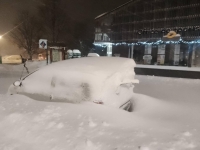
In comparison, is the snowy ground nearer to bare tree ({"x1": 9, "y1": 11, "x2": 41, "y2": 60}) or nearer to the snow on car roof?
the snow on car roof

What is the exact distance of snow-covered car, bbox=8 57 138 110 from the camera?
13.5ft

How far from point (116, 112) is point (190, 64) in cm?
2060

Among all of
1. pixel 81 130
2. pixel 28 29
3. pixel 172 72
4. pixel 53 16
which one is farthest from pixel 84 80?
pixel 28 29

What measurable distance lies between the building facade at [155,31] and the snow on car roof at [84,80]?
18.6 meters

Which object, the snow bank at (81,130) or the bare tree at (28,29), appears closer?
the snow bank at (81,130)

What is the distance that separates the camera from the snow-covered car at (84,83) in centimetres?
411

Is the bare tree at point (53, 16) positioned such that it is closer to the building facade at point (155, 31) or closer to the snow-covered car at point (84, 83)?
the building facade at point (155, 31)

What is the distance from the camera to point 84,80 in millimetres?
4141

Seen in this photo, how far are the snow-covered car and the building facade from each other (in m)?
18.6

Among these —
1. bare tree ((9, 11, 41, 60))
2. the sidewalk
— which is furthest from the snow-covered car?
bare tree ((9, 11, 41, 60))

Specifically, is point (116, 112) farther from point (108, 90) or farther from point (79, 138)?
point (79, 138)

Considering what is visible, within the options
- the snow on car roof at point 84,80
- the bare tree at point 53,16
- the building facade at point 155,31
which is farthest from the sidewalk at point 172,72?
the bare tree at point 53,16

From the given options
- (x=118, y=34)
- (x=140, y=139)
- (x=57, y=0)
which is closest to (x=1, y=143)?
(x=140, y=139)

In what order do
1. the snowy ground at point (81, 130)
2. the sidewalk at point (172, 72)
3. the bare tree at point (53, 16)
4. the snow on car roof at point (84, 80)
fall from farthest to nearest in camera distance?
the bare tree at point (53, 16)
the sidewalk at point (172, 72)
the snow on car roof at point (84, 80)
the snowy ground at point (81, 130)
